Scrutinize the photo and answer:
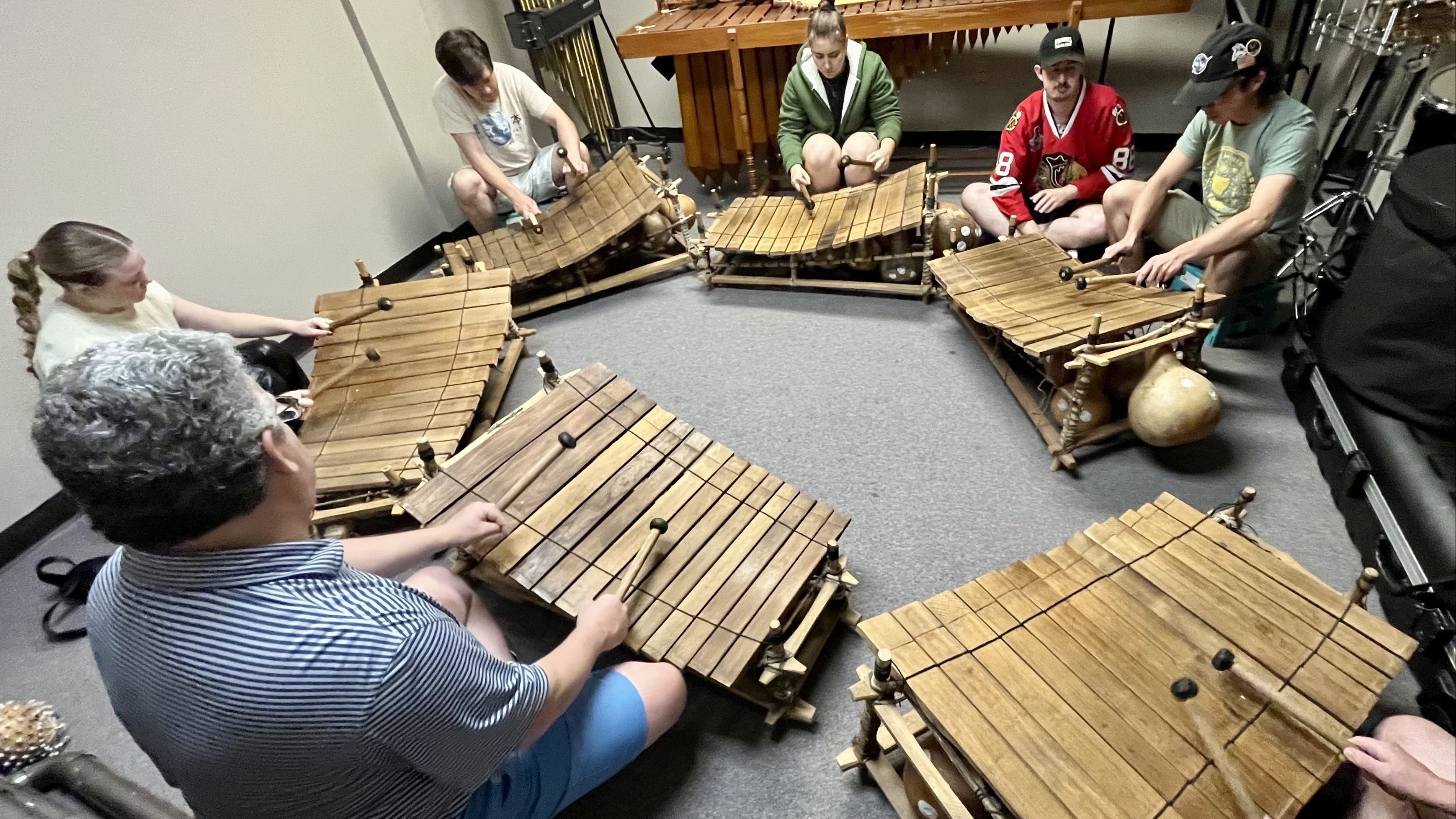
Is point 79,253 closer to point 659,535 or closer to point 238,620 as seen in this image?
point 238,620

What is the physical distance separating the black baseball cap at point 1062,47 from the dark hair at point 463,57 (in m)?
2.77

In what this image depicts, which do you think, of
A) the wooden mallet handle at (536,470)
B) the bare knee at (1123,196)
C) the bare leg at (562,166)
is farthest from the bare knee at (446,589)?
the bare knee at (1123,196)

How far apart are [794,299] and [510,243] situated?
5.21 feet

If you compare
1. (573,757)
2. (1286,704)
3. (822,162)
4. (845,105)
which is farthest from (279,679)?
(845,105)

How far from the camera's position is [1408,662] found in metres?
1.92

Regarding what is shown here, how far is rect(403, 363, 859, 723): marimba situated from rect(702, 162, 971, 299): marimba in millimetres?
1606

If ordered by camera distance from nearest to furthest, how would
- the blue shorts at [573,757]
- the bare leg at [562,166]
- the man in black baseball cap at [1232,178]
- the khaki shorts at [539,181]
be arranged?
the blue shorts at [573,757], the man in black baseball cap at [1232,178], the bare leg at [562,166], the khaki shorts at [539,181]

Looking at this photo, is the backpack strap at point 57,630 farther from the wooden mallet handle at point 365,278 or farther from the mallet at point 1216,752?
the mallet at point 1216,752

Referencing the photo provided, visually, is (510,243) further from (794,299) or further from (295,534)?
(295,534)

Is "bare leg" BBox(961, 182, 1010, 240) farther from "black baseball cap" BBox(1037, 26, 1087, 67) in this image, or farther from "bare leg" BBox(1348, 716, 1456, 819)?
"bare leg" BBox(1348, 716, 1456, 819)

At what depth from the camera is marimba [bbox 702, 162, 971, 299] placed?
338 centimetres

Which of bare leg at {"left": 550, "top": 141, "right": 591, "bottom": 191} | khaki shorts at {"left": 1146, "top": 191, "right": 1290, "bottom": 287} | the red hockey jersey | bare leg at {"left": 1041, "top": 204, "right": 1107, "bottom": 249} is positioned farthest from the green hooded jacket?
khaki shorts at {"left": 1146, "top": 191, "right": 1290, "bottom": 287}

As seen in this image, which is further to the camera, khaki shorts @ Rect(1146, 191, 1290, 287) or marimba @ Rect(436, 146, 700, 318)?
marimba @ Rect(436, 146, 700, 318)

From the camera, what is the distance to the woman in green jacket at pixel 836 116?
12.7ft
